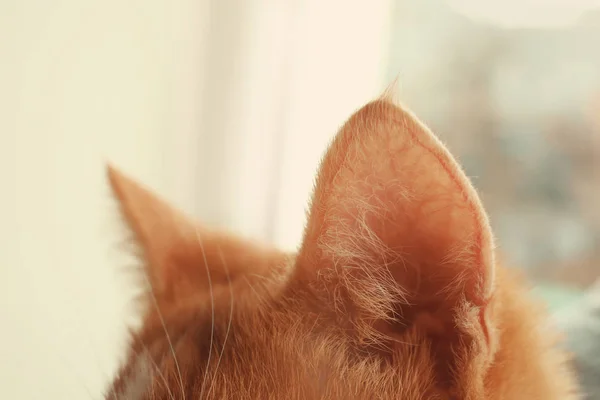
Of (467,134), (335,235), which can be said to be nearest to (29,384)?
(335,235)

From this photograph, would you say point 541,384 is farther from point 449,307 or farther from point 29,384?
point 29,384

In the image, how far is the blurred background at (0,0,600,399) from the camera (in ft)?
3.89

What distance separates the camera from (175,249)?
93 centimetres

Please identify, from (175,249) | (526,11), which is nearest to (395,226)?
(175,249)

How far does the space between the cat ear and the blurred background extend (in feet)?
2.17

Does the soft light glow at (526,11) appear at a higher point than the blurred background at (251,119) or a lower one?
higher

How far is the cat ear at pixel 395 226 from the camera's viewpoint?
483 mm

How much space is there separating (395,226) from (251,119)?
1.36 m

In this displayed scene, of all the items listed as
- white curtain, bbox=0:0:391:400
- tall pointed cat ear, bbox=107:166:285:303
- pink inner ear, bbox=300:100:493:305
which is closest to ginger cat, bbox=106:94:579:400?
pink inner ear, bbox=300:100:493:305

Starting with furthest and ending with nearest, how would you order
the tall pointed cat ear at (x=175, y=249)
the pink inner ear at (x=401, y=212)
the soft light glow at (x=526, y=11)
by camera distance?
the soft light glow at (x=526, y=11), the tall pointed cat ear at (x=175, y=249), the pink inner ear at (x=401, y=212)

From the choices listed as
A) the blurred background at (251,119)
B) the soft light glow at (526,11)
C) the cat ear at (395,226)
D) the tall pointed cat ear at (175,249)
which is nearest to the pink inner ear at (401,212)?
the cat ear at (395,226)

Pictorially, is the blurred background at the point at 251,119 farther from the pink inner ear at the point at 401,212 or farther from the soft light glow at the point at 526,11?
the pink inner ear at the point at 401,212

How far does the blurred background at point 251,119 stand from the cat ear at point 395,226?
0.66 meters

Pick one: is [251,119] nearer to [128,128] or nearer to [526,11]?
[128,128]
